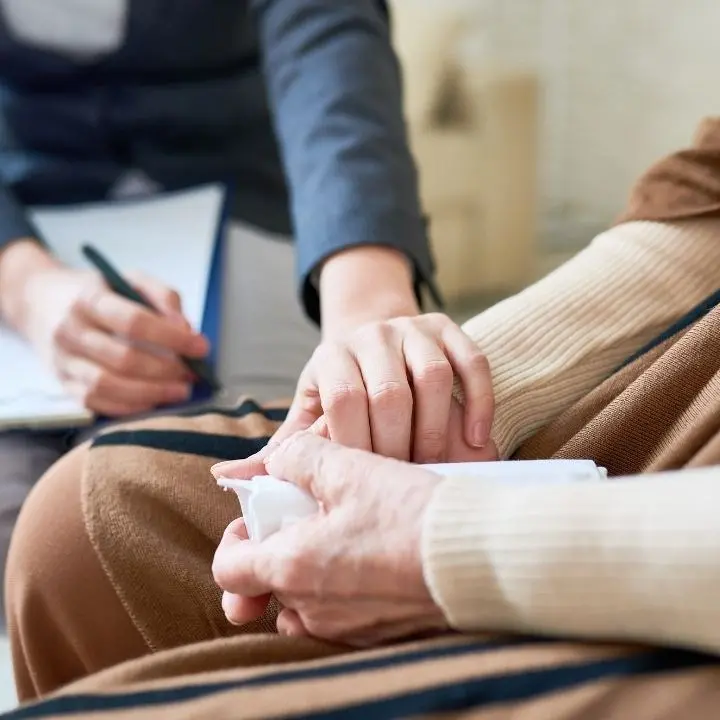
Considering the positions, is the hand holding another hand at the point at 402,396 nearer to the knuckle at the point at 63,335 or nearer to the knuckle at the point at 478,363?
the knuckle at the point at 478,363

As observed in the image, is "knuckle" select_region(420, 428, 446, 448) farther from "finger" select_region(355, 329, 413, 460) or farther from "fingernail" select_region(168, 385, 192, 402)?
"fingernail" select_region(168, 385, 192, 402)

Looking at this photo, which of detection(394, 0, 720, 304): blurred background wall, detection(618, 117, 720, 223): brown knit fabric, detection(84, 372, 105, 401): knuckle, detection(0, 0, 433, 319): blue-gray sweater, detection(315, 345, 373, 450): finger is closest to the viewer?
detection(315, 345, 373, 450): finger

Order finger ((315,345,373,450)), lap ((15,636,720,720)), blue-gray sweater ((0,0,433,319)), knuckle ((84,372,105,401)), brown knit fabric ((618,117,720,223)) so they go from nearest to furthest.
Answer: lap ((15,636,720,720))
finger ((315,345,373,450))
brown knit fabric ((618,117,720,223))
knuckle ((84,372,105,401))
blue-gray sweater ((0,0,433,319))

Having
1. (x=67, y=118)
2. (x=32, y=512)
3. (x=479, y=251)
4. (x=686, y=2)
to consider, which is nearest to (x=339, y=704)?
(x=32, y=512)

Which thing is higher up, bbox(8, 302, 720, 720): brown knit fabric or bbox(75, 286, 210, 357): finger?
bbox(75, 286, 210, 357): finger

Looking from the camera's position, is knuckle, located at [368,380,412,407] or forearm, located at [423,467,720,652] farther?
knuckle, located at [368,380,412,407]

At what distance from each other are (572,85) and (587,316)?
159cm

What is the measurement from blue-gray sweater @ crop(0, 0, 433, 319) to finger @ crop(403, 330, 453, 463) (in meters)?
0.31

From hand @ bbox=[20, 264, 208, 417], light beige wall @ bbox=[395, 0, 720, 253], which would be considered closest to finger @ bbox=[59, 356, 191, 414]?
hand @ bbox=[20, 264, 208, 417]

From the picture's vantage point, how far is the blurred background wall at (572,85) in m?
1.71

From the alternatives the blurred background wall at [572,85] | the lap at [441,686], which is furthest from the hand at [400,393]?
the blurred background wall at [572,85]

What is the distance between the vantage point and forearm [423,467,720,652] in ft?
1.06

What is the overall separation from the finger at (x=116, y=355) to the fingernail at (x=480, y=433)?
12.3 inches

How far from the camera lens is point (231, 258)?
0.83 meters
